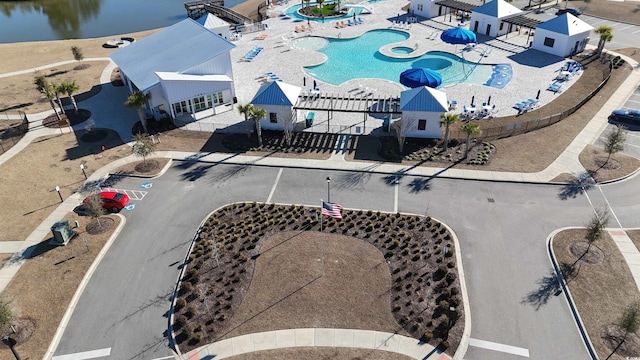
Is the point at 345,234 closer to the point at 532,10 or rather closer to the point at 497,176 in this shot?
the point at 497,176

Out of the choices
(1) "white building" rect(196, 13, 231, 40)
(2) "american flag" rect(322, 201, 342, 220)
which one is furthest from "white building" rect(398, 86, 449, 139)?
(1) "white building" rect(196, 13, 231, 40)

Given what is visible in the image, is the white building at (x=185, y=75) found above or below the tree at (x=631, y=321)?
above

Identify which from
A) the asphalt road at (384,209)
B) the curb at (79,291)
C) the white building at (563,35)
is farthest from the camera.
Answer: the white building at (563,35)

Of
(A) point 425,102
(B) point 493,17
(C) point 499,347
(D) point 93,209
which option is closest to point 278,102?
(A) point 425,102

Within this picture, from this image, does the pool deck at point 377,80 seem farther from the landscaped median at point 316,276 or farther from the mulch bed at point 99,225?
the landscaped median at point 316,276

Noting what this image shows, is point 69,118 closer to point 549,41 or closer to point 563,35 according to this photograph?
point 549,41

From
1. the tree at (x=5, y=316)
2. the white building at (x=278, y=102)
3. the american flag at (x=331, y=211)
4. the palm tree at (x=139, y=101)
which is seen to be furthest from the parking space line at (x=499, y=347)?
the palm tree at (x=139, y=101)

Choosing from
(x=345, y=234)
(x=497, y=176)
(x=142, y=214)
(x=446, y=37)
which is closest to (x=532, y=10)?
(x=446, y=37)

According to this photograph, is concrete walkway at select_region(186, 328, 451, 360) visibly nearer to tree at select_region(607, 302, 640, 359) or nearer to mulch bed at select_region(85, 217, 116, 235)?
tree at select_region(607, 302, 640, 359)
